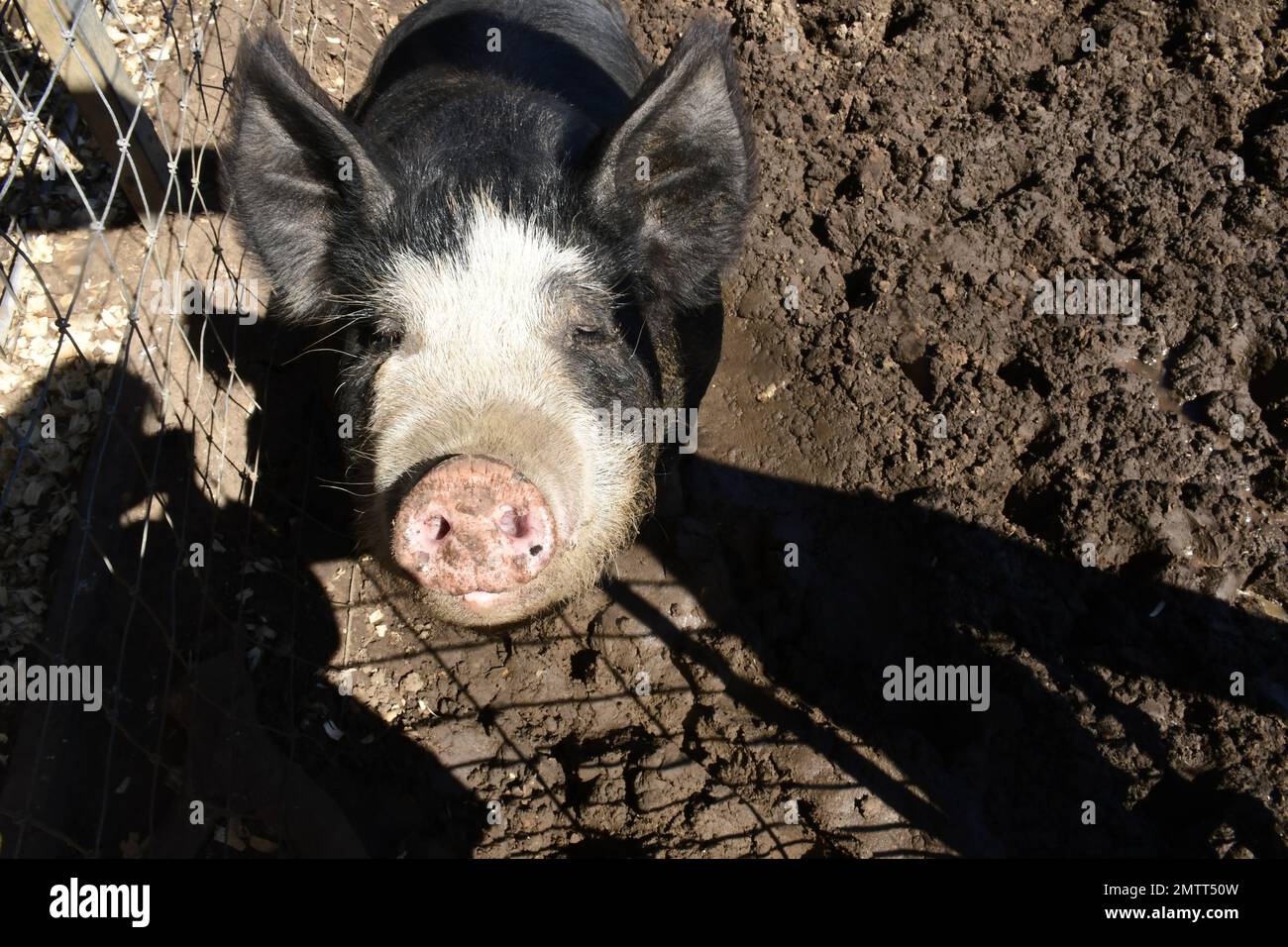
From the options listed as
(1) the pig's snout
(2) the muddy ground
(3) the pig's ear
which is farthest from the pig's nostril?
(2) the muddy ground

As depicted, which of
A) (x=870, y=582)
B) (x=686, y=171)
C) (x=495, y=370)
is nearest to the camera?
(x=495, y=370)

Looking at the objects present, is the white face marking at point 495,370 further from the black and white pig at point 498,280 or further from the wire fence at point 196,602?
the wire fence at point 196,602

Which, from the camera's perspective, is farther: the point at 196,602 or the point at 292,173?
the point at 196,602

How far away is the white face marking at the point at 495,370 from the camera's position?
2.92 metres

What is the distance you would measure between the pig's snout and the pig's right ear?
1302 millimetres

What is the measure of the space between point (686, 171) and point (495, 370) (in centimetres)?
116

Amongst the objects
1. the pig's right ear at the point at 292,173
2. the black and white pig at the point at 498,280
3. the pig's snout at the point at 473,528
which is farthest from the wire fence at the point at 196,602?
the pig's snout at the point at 473,528

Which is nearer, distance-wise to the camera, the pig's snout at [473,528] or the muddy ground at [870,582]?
the pig's snout at [473,528]

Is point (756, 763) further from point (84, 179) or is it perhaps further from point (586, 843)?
point (84, 179)

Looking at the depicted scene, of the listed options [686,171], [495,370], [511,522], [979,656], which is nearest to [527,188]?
[686,171]

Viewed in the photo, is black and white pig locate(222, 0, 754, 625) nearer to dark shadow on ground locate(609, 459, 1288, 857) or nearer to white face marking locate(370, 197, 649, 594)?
white face marking locate(370, 197, 649, 594)

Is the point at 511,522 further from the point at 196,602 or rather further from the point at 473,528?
the point at 196,602

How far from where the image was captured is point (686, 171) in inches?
137

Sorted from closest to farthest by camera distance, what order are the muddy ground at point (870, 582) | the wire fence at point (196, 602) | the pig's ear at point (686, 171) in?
the pig's ear at point (686, 171) → the wire fence at point (196, 602) → the muddy ground at point (870, 582)
